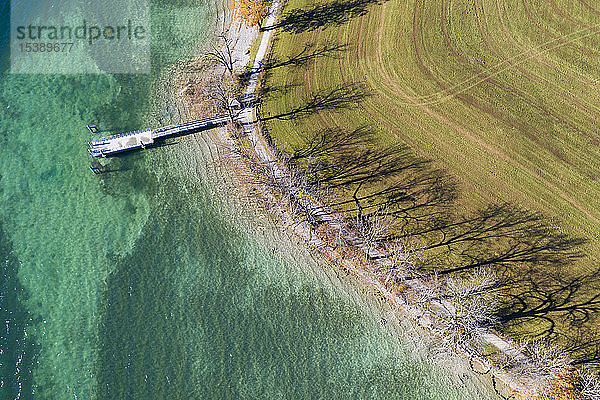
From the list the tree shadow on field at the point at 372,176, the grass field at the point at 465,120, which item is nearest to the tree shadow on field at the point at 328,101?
the grass field at the point at 465,120

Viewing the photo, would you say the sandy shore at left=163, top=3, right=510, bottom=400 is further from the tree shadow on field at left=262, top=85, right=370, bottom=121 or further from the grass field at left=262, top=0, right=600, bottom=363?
the tree shadow on field at left=262, top=85, right=370, bottom=121

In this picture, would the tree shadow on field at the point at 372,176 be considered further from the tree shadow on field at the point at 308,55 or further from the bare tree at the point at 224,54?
the bare tree at the point at 224,54

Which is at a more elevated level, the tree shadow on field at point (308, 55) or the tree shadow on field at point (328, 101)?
the tree shadow on field at point (308, 55)

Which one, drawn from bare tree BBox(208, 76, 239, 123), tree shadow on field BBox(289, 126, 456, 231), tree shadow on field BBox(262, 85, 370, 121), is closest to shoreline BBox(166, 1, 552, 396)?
bare tree BBox(208, 76, 239, 123)

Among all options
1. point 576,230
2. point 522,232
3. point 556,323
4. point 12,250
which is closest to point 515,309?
point 556,323

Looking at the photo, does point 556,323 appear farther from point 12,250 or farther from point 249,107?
point 12,250

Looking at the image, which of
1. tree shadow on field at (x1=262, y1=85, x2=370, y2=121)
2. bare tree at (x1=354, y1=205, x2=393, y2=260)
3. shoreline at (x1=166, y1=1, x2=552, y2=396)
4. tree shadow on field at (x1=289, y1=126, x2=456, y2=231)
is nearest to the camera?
shoreline at (x1=166, y1=1, x2=552, y2=396)
